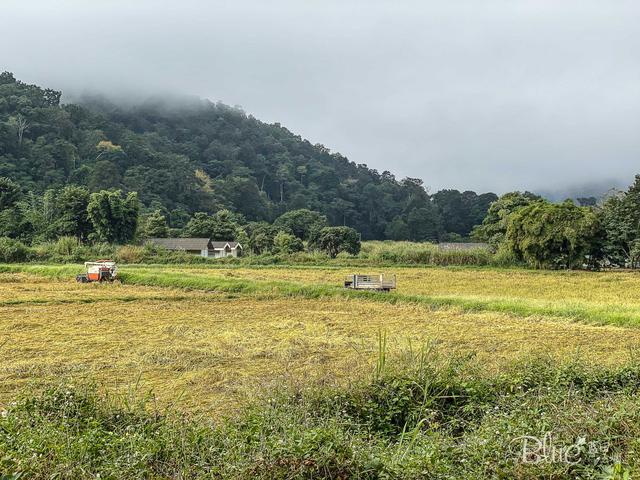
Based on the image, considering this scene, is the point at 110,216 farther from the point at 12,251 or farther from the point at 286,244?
the point at 286,244

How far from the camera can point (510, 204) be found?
46.3m

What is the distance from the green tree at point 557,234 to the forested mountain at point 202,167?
47.2 meters

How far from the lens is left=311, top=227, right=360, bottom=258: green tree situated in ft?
162

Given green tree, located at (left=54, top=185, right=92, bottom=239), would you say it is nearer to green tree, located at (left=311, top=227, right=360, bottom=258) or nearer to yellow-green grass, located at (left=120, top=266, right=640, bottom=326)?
yellow-green grass, located at (left=120, top=266, right=640, bottom=326)

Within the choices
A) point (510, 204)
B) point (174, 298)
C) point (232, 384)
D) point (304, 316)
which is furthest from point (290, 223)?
point (232, 384)

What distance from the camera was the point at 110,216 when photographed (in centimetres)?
4266

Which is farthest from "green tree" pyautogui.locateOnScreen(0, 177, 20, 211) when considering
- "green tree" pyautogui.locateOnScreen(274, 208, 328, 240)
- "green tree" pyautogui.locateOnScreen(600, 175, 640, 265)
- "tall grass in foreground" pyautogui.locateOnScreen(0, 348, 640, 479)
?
"green tree" pyautogui.locateOnScreen(600, 175, 640, 265)

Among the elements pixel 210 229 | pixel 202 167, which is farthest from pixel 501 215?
pixel 202 167

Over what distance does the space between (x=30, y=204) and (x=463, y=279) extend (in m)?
48.2

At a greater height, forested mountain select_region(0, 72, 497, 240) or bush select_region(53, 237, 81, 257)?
forested mountain select_region(0, 72, 497, 240)

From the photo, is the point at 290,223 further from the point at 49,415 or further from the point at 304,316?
the point at 49,415

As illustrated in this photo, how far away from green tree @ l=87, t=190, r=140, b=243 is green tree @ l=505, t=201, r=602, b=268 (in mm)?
31800

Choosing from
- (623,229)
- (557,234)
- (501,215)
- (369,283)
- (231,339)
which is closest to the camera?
(231,339)

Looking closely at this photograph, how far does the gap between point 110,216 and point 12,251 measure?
1019 cm
